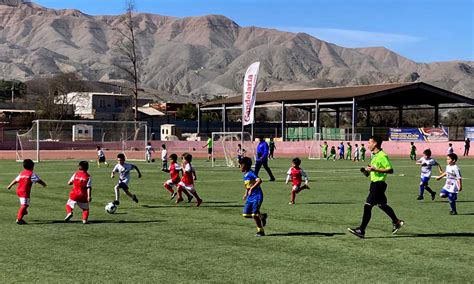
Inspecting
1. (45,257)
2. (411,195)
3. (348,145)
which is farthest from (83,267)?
(348,145)

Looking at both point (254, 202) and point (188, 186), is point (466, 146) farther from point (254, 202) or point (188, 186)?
point (254, 202)

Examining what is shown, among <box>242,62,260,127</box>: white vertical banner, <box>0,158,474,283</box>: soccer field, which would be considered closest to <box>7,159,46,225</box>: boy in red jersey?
<box>0,158,474,283</box>: soccer field

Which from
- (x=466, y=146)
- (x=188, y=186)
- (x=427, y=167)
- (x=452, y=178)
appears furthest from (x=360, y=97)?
(x=452, y=178)

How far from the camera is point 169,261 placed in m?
10.4

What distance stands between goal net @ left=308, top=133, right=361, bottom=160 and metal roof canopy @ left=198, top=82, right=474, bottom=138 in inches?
77.5

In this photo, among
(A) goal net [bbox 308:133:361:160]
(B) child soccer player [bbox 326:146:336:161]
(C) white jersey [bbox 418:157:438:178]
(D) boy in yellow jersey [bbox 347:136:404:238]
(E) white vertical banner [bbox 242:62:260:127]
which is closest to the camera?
(D) boy in yellow jersey [bbox 347:136:404:238]

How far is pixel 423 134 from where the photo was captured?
220 ft

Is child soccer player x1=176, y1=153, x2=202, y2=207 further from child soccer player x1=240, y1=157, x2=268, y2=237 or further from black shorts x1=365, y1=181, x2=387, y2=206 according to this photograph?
black shorts x1=365, y1=181, x2=387, y2=206

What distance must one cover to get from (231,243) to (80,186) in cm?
412

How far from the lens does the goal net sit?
63438 millimetres

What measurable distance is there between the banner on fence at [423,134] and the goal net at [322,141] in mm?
4444

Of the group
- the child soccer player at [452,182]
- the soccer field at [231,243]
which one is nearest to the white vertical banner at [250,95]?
the soccer field at [231,243]

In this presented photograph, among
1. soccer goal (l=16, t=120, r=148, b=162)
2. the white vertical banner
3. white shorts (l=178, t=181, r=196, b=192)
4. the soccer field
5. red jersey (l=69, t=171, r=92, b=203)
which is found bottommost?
the soccer field

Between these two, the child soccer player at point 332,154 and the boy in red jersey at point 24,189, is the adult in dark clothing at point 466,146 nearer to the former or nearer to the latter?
the child soccer player at point 332,154
